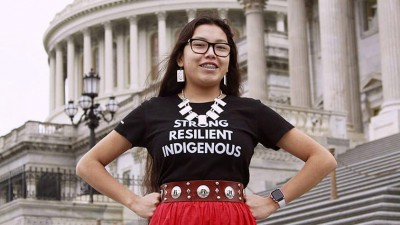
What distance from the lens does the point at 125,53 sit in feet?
293

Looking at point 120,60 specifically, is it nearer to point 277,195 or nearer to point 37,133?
point 37,133

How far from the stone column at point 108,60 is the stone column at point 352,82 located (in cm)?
4568

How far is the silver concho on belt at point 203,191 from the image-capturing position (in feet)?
16.5

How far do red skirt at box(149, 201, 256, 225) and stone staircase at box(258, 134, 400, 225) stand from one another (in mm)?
9810

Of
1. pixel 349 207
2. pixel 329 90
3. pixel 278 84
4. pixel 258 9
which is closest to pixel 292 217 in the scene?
pixel 349 207

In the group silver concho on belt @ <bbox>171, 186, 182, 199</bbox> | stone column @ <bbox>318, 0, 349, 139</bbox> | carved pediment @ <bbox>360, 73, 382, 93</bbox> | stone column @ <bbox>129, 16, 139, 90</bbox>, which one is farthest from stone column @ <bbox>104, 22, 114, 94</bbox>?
silver concho on belt @ <bbox>171, 186, 182, 199</bbox>

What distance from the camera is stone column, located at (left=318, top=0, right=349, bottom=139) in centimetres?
3597

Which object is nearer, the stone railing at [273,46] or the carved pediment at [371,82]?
the carved pediment at [371,82]

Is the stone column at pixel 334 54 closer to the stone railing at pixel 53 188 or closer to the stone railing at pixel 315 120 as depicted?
the stone railing at pixel 315 120

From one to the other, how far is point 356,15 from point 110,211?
19.7 m

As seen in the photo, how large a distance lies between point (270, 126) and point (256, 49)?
38.1 m

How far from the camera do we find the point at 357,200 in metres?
16.9

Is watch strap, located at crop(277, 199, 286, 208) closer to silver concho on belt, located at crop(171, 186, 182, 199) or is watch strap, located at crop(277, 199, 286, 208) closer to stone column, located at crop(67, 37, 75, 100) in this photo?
silver concho on belt, located at crop(171, 186, 182, 199)

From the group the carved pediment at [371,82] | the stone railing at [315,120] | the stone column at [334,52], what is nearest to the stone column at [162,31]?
the carved pediment at [371,82]
